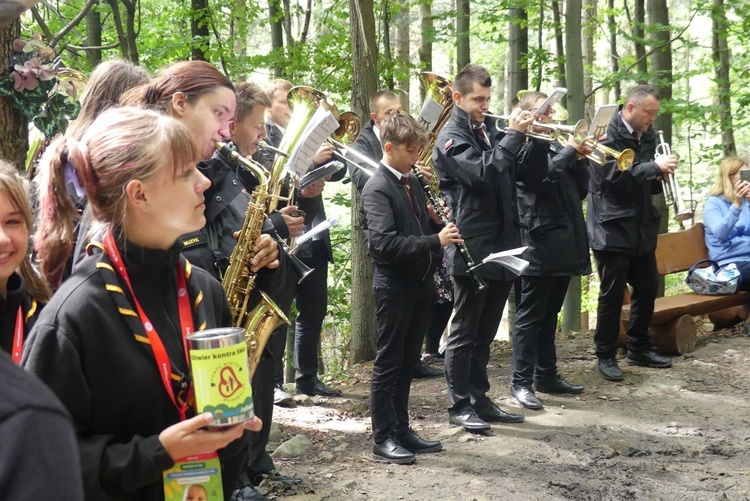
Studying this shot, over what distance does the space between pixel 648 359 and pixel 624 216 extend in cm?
145

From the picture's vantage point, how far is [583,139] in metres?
6.32

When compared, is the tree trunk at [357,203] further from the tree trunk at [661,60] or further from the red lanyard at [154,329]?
the red lanyard at [154,329]

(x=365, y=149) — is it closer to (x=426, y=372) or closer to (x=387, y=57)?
(x=426, y=372)

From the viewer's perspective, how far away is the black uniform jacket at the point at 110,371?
1.87 metres

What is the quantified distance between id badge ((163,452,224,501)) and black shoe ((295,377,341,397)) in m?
4.74

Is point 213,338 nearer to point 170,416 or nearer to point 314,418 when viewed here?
point 170,416

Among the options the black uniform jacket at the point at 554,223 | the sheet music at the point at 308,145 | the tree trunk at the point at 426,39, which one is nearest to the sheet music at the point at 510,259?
the black uniform jacket at the point at 554,223

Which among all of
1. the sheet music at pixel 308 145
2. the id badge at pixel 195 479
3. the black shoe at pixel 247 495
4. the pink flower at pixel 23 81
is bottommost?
the black shoe at pixel 247 495

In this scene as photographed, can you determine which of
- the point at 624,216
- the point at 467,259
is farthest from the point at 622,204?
the point at 467,259

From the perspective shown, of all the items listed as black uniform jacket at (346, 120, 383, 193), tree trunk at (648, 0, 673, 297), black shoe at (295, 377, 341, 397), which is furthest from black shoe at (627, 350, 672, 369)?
black uniform jacket at (346, 120, 383, 193)

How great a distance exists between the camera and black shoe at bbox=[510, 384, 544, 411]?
618cm

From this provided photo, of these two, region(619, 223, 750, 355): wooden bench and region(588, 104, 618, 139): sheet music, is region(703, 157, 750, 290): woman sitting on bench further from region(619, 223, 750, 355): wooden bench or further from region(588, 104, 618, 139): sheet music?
region(588, 104, 618, 139): sheet music

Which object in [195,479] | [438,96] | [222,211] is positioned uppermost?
→ [438,96]

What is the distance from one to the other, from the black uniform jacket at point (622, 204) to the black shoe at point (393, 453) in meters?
2.88
